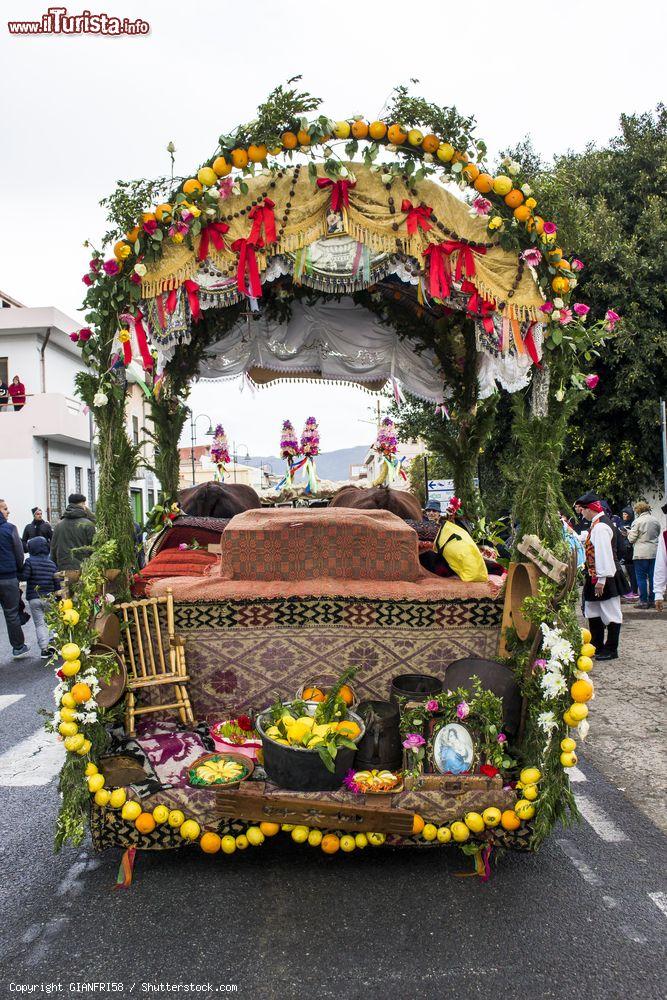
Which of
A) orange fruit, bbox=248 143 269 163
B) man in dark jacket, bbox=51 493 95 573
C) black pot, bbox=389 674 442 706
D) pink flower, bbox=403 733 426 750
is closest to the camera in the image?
pink flower, bbox=403 733 426 750

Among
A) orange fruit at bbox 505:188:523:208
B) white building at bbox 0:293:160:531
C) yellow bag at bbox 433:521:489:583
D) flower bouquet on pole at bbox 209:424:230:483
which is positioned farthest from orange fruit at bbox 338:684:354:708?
white building at bbox 0:293:160:531

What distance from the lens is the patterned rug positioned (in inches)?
169

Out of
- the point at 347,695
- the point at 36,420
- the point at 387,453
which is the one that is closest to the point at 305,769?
the point at 347,695

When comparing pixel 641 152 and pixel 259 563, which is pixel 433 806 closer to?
pixel 259 563

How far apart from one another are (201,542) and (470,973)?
541cm

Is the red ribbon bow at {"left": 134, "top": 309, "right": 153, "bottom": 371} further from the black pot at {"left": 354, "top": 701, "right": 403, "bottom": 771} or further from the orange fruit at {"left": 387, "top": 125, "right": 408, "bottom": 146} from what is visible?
the black pot at {"left": 354, "top": 701, "right": 403, "bottom": 771}

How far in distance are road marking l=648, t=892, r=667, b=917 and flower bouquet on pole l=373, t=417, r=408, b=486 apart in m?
8.36

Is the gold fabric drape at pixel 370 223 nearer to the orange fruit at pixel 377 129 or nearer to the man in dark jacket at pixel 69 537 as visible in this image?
the orange fruit at pixel 377 129

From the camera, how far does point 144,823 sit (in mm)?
3391

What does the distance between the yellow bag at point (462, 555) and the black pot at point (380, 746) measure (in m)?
1.47

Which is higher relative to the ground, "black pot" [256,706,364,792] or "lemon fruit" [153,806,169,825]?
"black pot" [256,706,364,792]

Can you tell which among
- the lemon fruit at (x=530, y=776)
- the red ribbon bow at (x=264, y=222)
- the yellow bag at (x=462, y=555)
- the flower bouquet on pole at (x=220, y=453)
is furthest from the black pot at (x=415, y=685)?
the flower bouquet on pole at (x=220, y=453)

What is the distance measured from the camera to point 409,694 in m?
3.84

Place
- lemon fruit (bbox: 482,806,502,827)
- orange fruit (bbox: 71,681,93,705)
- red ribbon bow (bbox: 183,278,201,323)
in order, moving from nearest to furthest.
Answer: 1. lemon fruit (bbox: 482,806,502,827)
2. orange fruit (bbox: 71,681,93,705)
3. red ribbon bow (bbox: 183,278,201,323)
